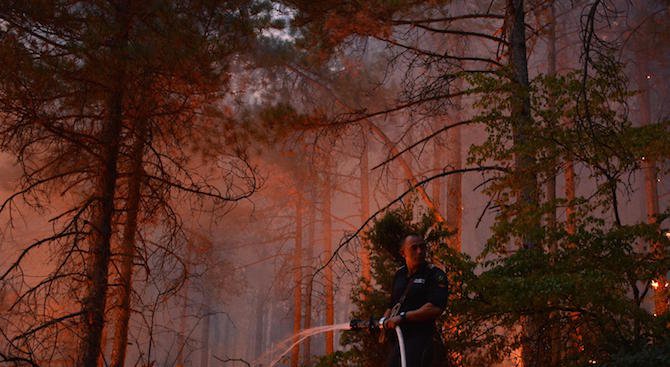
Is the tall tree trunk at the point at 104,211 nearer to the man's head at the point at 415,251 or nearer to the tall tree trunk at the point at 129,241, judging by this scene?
the tall tree trunk at the point at 129,241

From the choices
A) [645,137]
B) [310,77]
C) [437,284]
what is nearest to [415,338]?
[437,284]

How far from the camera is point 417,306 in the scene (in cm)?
477

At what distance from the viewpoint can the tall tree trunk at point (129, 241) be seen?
8.16 meters

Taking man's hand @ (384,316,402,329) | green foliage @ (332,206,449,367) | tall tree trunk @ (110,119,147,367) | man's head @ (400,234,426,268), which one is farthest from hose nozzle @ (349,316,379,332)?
tall tree trunk @ (110,119,147,367)

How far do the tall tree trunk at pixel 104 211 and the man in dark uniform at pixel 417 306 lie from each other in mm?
4110

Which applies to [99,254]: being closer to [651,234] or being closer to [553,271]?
[553,271]

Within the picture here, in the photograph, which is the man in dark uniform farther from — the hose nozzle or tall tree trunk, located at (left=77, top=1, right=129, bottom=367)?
tall tree trunk, located at (left=77, top=1, right=129, bottom=367)

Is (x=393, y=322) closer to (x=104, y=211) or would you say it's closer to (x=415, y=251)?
(x=415, y=251)

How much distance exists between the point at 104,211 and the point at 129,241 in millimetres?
1417

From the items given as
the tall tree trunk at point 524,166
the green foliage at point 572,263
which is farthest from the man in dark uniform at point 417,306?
the tall tree trunk at point 524,166

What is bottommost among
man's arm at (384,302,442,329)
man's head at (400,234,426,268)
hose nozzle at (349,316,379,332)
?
hose nozzle at (349,316,379,332)

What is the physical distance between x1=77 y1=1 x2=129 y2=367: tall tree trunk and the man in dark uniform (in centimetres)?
411

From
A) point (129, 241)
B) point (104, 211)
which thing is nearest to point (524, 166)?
point (104, 211)

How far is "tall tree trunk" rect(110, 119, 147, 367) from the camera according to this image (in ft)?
26.8
